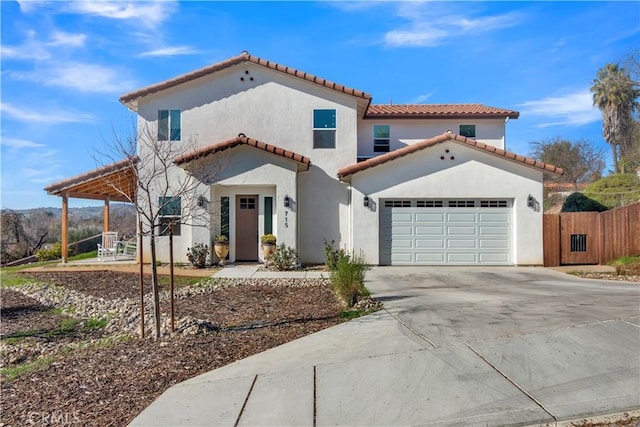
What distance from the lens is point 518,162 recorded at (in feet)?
51.6

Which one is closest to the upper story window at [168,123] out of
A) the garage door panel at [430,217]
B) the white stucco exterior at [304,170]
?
the white stucco exterior at [304,170]

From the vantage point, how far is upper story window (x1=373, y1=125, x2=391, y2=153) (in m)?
19.4

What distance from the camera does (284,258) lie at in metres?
14.9

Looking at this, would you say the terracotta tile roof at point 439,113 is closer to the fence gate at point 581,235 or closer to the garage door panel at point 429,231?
the fence gate at point 581,235

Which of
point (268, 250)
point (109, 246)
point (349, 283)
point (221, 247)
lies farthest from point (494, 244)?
point (109, 246)

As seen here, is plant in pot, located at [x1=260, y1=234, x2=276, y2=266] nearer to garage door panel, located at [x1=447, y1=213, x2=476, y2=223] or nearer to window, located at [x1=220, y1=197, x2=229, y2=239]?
window, located at [x1=220, y1=197, x2=229, y2=239]

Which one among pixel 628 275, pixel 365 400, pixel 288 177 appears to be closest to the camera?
pixel 365 400

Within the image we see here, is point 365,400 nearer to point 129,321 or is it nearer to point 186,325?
point 186,325

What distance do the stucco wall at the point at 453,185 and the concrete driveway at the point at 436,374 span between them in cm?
815

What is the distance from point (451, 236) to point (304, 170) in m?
5.85

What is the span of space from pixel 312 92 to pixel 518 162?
7942 millimetres

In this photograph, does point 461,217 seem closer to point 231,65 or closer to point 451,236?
point 451,236

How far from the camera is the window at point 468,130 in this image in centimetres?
1947

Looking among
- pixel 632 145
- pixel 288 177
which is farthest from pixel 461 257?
pixel 632 145
